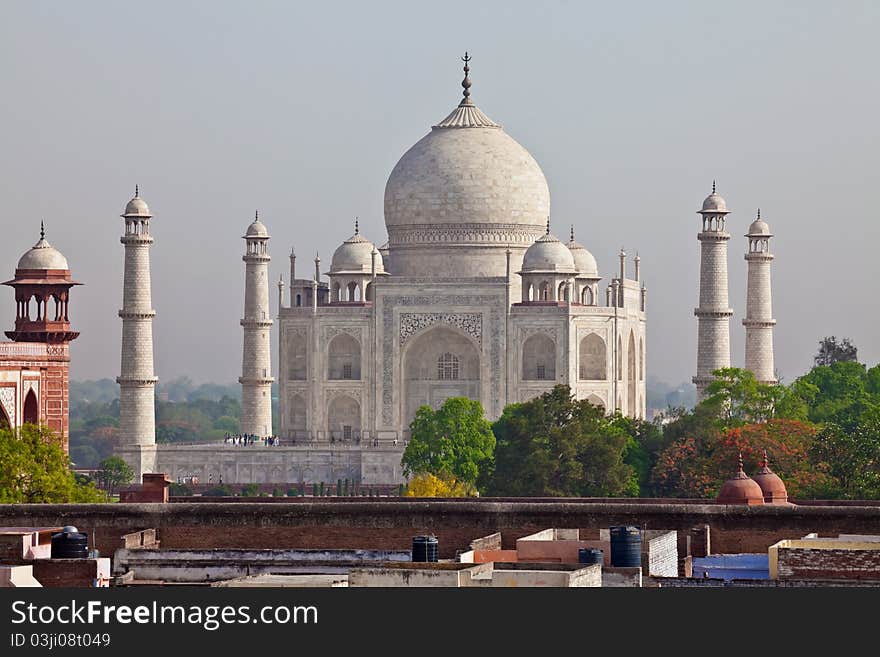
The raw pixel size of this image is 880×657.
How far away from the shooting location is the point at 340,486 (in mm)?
55312

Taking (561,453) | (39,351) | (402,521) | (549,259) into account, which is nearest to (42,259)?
(39,351)

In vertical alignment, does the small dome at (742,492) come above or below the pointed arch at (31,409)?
below

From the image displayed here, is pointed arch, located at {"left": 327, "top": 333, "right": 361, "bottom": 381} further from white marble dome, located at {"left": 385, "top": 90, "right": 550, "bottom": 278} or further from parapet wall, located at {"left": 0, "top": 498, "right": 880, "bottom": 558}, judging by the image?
parapet wall, located at {"left": 0, "top": 498, "right": 880, "bottom": 558}

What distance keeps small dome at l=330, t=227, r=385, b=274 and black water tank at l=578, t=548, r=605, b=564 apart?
38.9m

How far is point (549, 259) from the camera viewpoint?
5944 centimetres

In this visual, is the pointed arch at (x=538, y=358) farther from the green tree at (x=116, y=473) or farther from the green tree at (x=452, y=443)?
the green tree at (x=116, y=473)

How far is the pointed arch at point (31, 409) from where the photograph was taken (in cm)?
4462

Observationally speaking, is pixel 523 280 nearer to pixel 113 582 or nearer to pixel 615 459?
pixel 615 459

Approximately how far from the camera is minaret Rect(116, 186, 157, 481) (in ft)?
187

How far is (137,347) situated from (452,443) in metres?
7.67

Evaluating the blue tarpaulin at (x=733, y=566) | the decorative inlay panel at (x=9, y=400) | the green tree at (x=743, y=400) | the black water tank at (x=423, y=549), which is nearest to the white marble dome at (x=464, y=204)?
the green tree at (x=743, y=400)

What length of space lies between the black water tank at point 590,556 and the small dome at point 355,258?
3888 cm

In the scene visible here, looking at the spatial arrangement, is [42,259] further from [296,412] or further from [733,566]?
[733,566]

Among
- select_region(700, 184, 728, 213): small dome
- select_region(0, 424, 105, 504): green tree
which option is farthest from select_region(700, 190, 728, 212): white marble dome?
select_region(0, 424, 105, 504): green tree
